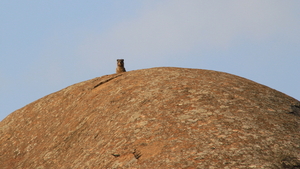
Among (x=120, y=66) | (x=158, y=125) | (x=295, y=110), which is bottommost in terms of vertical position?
(x=295, y=110)

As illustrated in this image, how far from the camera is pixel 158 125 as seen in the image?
42.7 feet

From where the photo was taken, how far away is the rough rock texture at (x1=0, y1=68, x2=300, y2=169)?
1172 cm

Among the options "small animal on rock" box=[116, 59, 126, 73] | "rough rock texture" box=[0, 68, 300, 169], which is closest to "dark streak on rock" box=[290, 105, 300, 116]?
"rough rock texture" box=[0, 68, 300, 169]

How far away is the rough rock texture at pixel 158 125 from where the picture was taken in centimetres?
1172

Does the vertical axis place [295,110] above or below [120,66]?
below

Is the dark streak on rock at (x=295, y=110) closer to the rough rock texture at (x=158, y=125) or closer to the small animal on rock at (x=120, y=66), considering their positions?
the rough rock texture at (x=158, y=125)

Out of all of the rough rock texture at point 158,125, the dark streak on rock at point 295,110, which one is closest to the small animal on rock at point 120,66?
the rough rock texture at point 158,125

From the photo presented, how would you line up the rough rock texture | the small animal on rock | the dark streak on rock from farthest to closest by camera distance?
the small animal on rock, the dark streak on rock, the rough rock texture

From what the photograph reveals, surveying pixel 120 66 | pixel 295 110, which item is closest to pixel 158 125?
pixel 295 110

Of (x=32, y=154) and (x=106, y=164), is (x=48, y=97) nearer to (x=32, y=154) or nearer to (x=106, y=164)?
(x=32, y=154)

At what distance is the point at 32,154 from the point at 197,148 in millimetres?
7031

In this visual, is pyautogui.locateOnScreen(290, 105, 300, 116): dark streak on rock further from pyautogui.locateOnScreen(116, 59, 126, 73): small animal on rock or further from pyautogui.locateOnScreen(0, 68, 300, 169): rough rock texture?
pyautogui.locateOnScreen(116, 59, 126, 73): small animal on rock

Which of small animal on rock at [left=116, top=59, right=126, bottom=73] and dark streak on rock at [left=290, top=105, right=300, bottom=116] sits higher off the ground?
small animal on rock at [left=116, top=59, right=126, bottom=73]

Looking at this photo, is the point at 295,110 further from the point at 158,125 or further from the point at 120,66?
the point at 120,66
